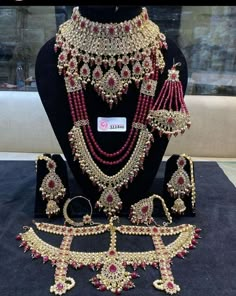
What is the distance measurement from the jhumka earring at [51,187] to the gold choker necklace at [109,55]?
0.21 meters

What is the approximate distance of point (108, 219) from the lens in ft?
2.99

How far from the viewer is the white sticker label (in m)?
0.88

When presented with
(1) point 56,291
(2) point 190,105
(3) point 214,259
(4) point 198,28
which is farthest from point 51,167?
(4) point 198,28

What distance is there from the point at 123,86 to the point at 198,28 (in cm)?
75

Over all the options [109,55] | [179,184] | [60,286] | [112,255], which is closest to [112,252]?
[112,255]

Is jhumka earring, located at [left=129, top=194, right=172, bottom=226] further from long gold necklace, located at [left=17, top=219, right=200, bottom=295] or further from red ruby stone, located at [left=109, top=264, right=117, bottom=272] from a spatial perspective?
red ruby stone, located at [left=109, top=264, right=117, bottom=272]

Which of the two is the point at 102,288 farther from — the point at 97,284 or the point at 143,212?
the point at 143,212

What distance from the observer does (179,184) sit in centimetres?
91

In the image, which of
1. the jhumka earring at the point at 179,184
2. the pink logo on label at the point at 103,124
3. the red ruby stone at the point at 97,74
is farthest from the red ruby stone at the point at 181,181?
the red ruby stone at the point at 97,74

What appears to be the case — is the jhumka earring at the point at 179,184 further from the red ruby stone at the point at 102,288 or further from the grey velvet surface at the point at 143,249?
the red ruby stone at the point at 102,288

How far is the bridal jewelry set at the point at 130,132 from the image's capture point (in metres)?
0.83

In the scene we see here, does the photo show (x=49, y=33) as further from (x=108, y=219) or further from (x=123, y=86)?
(x=108, y=219)

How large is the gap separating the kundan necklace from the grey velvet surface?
0.14 metres

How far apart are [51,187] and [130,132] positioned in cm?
24
